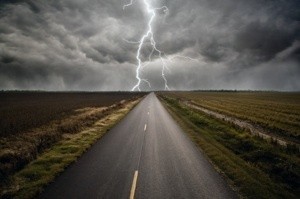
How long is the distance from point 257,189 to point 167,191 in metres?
2.92

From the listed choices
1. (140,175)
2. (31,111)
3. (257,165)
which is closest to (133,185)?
(140,175)

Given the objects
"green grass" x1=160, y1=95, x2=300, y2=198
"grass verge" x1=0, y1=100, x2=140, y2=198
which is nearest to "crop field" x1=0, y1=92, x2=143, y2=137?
"grass verge" x1=0, y1=100, x2=140, y2=198

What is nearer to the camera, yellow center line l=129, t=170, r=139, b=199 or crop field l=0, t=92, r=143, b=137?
yellow center line l=129, t=170, r=139, b=199

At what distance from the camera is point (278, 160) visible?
11617 mm

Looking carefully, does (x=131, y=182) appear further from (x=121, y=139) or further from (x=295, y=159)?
(x=295, y=159)

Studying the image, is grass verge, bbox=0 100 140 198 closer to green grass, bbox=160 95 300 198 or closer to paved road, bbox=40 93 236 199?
paved road, bbox=40 93 236 199

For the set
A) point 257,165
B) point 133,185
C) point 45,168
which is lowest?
point 257,165

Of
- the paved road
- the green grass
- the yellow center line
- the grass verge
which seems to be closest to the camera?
the yellow center line

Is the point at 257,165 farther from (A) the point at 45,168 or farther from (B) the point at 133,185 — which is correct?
(A) the point at 45,168

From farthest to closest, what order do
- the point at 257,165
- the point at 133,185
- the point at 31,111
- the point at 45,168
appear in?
the point at 31,111 → the point at 257,165 → the point at 45,168 → the point at 133,185

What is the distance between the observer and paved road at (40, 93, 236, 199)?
23.9ft

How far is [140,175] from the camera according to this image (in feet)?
28.7

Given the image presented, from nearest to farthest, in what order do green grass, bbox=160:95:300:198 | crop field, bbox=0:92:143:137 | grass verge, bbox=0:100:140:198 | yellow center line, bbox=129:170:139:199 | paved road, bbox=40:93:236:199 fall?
1. yellow center line, bbox=129:170:139:199
2. paved road, bbox=40:93:236:199
3. grass verge, bbox=0:100:140:198
4. green grass, bbox=160:95:300:198
5. crop field, bbox=0:92:143:137

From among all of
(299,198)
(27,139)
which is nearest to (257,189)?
(299,198)
